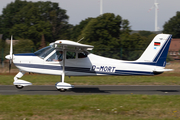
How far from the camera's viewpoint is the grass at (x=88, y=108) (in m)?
6.01

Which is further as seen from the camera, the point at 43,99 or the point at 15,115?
the point at 43,99

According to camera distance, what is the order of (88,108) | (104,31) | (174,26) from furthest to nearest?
(174,26) → (104,31) → (88,108)

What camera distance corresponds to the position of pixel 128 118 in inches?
232

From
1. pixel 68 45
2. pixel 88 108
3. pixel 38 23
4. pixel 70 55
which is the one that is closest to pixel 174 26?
pixel 38 23

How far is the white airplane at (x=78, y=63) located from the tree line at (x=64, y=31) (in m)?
11.1

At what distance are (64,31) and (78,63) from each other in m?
40.4

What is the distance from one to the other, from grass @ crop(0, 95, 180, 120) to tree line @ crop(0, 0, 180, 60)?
1456 cm

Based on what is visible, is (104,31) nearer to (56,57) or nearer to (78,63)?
(78,63)

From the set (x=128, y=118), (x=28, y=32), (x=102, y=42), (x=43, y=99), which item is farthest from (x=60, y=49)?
(x=28, y=32)

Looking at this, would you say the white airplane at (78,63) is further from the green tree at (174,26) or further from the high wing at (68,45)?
the green tree at (174,26)

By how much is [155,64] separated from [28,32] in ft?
114

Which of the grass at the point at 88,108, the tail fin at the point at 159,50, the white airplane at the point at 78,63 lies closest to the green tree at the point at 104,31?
the tail fin at the point at 159,50

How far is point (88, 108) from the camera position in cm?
675

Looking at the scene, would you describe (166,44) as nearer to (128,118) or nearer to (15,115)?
(128,118)
